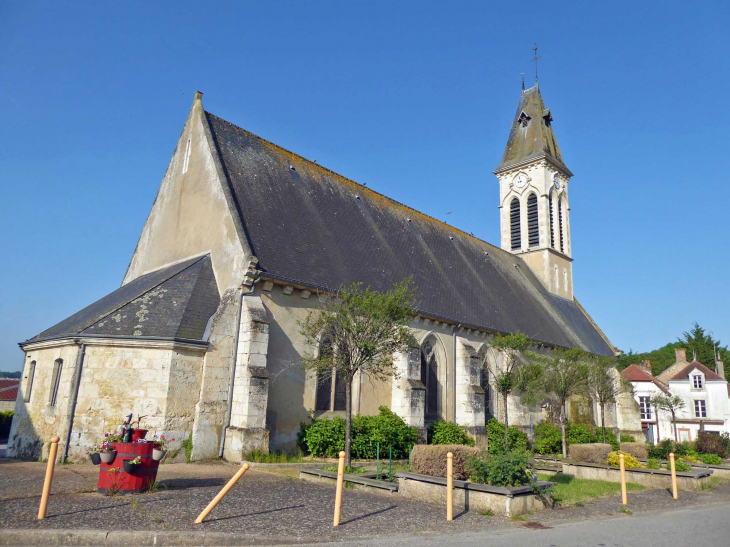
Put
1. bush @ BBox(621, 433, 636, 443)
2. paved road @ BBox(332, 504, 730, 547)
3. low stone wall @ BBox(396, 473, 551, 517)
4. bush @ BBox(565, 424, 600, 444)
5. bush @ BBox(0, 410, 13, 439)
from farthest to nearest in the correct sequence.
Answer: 1. bush @ BBox(621, 433, 636, 443)
2. bush @ BBox(0, 410, 13, 439)
3. bush @ BBox(565, 424, 600, 444)
4. low stone wall @ BBox(396, 473, 551, 517)
5. paved road @ BBox(332, 504, 730, 547)

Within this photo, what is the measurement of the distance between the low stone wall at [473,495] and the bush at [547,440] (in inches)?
472

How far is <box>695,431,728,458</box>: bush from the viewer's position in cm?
1989

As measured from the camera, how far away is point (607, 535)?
6.91m

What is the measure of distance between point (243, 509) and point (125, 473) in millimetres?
1934

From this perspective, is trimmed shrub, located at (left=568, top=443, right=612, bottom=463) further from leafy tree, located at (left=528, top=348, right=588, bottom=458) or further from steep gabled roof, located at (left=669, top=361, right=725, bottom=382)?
steep gabled roof, located at (left=669, top=361, right=725, bottom=382)

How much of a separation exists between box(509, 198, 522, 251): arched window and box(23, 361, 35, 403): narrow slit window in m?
26.6

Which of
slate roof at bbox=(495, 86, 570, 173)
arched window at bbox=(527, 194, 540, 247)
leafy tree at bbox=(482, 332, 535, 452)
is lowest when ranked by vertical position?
leafy tree at bbox=(482, 332, 535, 452)

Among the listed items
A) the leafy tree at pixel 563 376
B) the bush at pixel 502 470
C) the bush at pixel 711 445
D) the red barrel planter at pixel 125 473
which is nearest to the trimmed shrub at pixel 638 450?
the leafy tree at pixel 563 376

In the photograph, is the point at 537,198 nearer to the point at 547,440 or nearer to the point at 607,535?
the point at 547,440

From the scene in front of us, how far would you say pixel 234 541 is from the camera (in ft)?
18.2

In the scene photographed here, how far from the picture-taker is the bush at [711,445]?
783 inches

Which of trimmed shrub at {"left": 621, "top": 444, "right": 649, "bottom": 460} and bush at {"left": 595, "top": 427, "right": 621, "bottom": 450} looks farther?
bush at {"left": 595, "top": 427, "right": 621, "bottom": 450}

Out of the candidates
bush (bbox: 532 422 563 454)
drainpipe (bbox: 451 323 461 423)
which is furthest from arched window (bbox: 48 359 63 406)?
bush (bbox: 532 422 563 454)

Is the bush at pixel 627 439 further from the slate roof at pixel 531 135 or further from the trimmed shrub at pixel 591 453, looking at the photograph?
the slate roof at pixel 531 135
